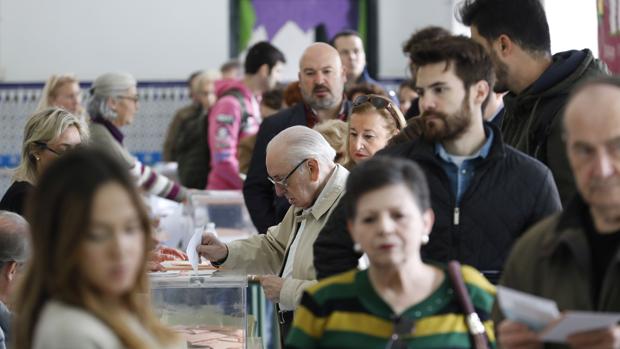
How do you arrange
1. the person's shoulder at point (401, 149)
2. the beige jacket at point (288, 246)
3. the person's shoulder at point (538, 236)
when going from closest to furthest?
1. the person's shoulder at point (538, 236)
2. the person's shoulder at point (401, 149)
3. the beige jacket at point (288, 246)

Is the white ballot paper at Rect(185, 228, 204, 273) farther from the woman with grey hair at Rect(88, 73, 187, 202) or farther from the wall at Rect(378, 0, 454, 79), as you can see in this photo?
the wall at Rect(378, 0, 454, 79)

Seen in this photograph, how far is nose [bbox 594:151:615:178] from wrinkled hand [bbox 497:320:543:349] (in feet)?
1.34

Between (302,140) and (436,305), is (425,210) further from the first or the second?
(302,140)

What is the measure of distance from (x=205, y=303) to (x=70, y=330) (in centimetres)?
239

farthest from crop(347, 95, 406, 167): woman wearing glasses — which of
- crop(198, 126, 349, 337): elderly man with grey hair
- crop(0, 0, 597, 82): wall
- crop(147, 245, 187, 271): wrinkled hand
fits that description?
crop(0, 0, 597, 82): wall

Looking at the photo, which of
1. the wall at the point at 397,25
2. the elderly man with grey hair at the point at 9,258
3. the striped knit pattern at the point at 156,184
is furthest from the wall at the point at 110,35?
the elderly man with grey hair at the point at 9,258

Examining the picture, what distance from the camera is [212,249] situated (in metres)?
5.40

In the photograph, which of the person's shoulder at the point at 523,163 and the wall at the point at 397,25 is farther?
the wall at the point at 397,25

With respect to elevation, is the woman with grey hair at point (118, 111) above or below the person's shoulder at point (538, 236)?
above

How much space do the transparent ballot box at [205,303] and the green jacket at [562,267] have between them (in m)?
2.17

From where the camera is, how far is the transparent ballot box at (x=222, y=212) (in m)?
8.64

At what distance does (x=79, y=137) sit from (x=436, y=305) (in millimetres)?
3275

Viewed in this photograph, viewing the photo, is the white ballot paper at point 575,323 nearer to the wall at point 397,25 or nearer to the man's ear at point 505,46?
the man's ear at point 505,46

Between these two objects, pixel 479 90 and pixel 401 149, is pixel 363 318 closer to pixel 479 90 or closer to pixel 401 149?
pixel 401 149
